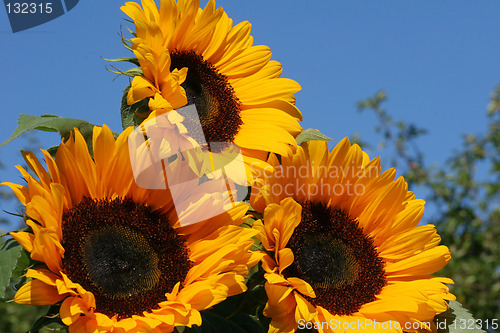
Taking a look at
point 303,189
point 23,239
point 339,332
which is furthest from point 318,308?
point 23,239

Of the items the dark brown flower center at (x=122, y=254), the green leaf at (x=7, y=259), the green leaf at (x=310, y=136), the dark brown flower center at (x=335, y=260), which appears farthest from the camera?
the green leaf at (x=310, y=136)

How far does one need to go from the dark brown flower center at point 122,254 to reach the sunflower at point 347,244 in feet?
0.70

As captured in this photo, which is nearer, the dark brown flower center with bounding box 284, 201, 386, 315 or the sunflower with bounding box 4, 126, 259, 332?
the sunflower with bounding box 4, 126, 259, 332

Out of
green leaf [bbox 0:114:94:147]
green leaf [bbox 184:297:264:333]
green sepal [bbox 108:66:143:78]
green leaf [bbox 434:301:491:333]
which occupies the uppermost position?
green sepal [bbox 108:66:143:78]

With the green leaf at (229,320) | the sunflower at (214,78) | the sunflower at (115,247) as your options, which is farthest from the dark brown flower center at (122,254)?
the sunflower at (214,78)

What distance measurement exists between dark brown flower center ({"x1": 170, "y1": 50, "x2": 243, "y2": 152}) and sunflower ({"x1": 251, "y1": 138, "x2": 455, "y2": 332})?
166 millimetres

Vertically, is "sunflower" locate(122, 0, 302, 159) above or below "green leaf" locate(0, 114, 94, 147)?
above

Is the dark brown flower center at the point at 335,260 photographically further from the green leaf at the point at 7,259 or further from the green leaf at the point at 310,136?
the green leaf at the point at 7,259

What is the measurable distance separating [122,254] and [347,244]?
585 millimetres

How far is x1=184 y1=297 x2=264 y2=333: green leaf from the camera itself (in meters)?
1.26

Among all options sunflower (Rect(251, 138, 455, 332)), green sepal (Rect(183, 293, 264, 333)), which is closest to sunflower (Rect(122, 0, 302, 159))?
sunflower (Rect(251, 138, 455, 332))

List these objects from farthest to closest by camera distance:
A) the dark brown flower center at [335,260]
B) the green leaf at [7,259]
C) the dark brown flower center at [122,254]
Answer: the dark brown flower center at [335,260] → the dark brown flower center at [122,254] → the green leaf at [7,259]

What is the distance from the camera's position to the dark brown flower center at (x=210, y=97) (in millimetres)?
1389

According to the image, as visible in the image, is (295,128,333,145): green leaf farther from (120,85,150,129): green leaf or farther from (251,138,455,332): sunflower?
(120,85,150,129): green leaf
